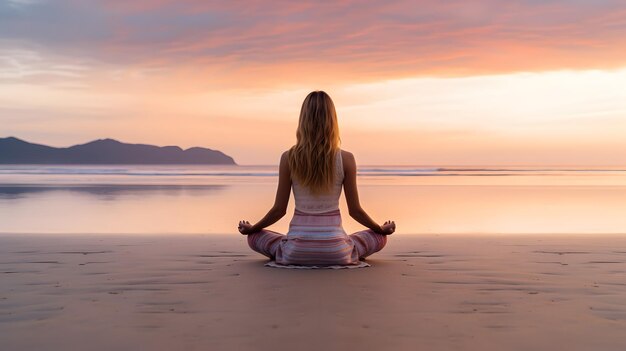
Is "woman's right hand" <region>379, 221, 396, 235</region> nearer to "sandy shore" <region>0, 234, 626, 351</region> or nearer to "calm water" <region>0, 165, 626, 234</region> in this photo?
"sandy shore" <region>0, 234, 626, 351</region>

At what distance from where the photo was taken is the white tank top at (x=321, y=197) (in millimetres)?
5969

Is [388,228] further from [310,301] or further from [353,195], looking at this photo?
[310,301]

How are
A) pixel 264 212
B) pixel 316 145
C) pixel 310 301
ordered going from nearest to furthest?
1. pixel 310 301
2. pixel 316 145
3. pixel 264 212

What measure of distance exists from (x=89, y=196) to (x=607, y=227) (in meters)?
13.0

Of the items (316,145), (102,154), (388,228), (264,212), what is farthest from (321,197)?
(102,154)

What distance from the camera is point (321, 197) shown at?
19.6 feet

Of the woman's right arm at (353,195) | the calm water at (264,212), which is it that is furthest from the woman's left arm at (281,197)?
the calm water at (264,212)

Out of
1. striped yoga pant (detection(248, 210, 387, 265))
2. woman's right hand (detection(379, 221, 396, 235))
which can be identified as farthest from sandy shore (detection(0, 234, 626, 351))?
woman's right hand (detection(379, 221, 396, 235))

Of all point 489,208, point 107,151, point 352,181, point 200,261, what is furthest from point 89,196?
point 107,151

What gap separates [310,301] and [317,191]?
5.41ft

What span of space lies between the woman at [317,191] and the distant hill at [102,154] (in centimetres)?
10127

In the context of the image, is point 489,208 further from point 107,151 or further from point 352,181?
point 107,151

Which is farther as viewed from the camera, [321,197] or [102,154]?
[102,154]

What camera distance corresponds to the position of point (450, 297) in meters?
4.65
